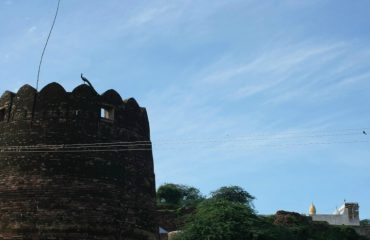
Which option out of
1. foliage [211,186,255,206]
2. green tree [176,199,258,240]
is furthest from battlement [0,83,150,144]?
foliage [211,186,255,206]

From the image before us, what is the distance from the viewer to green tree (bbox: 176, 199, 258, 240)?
55.8 ft

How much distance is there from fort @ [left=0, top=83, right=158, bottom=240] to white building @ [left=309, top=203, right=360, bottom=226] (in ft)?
69.8

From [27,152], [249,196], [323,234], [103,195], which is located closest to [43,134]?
[27,152]

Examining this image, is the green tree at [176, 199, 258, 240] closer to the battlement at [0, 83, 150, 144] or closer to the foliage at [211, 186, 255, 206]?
the battlement at [0, 83, 150, 144]

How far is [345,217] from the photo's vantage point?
36.2 m

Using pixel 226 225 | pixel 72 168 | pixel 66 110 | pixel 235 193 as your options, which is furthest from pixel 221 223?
pixel 235 193

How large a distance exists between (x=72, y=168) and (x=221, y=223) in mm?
4634

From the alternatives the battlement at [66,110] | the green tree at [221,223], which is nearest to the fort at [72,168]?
the battlement at [66,110]

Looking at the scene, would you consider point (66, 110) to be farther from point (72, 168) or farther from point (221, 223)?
point (221, 223)

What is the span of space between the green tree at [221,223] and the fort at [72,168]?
6.31 ft

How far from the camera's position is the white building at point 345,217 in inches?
1404

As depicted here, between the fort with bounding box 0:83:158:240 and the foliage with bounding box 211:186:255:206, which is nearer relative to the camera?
the fort with bounding box 0:83:158:240

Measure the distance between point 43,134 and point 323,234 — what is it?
66.5 feet

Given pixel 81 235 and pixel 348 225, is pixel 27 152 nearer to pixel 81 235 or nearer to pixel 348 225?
pixel 81 235
